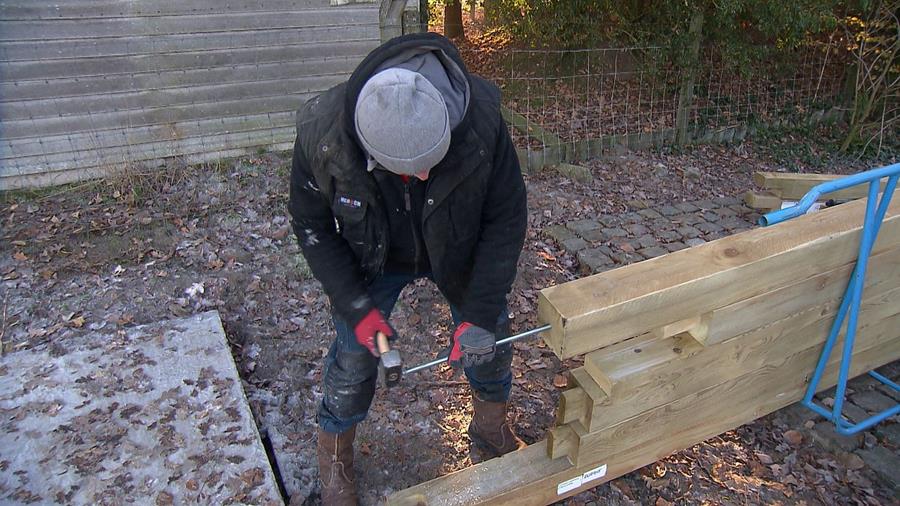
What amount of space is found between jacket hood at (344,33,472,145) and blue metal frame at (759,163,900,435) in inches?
47.6

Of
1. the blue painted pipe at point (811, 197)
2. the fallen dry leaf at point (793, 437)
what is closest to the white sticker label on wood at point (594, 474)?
the fallen dry leaf at point (793, 437)

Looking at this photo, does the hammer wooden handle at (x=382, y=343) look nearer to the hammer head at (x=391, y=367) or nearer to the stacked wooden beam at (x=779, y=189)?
the hammer head at (x=391, y=367)

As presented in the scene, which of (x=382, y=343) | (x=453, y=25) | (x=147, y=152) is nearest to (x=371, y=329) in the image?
(x=382, y=343)

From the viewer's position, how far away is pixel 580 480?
8.94 feet

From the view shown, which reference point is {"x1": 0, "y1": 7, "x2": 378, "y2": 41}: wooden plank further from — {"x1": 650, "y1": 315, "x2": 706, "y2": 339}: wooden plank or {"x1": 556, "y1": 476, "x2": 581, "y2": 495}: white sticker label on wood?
{"x1": 556, "y1": 476, "x2": 581, "y2": 495}: white sticker label on wood

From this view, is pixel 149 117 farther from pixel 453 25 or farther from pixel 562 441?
pixel 453 25

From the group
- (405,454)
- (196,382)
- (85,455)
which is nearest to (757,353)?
(405,454)

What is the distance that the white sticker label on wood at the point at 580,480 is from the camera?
270 centimetres

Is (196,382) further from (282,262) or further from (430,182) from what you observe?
(430,182)

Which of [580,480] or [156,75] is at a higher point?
[156,75]

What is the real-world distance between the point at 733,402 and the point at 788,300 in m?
0.61

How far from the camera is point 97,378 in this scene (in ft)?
10.6

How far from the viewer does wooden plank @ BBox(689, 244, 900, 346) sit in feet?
8.08

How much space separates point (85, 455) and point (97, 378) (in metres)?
0.56
